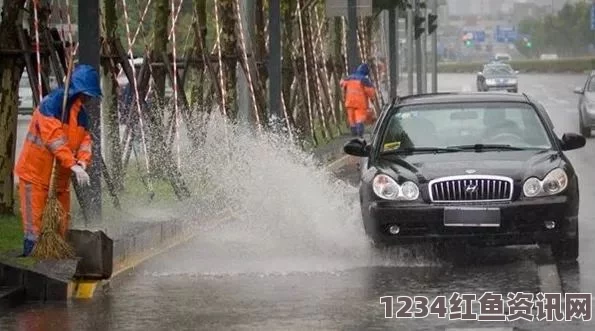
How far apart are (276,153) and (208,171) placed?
6.07 ft

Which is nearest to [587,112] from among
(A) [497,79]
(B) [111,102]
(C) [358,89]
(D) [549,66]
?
(C) [358,89]

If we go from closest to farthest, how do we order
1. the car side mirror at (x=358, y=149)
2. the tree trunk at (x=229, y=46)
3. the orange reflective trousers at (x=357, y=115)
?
the car side mirror at (x=358, y=149) < the tree trunk at (x=229, y=46) < the orange reflective trousers at (x=357, y=115)

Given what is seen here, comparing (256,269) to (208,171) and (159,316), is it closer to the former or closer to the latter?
(159,316)

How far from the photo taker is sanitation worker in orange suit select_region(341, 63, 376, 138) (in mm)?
33438

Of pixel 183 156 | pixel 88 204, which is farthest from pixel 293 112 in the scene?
pixel 88 204

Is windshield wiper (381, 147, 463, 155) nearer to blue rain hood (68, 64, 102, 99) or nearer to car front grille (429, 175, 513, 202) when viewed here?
car front grille (429, 175, 513, 202)

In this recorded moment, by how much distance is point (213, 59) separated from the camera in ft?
78.7

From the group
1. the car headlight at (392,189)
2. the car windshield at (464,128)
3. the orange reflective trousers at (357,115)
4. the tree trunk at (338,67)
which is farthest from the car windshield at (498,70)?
the car headlight at (392,189)

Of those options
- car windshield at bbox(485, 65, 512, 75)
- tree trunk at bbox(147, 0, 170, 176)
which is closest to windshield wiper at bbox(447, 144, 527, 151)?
tree trunk at bbox(147, 0, 170, 176)

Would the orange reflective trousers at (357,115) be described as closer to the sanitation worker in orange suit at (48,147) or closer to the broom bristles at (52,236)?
the sanitation worker in orange suit at (48,147)

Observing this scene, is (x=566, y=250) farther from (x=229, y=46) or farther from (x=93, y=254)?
(x=229, y=46)

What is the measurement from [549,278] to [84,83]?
394cm

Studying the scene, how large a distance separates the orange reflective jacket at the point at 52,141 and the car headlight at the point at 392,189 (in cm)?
252

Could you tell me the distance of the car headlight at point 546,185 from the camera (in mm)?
13594
